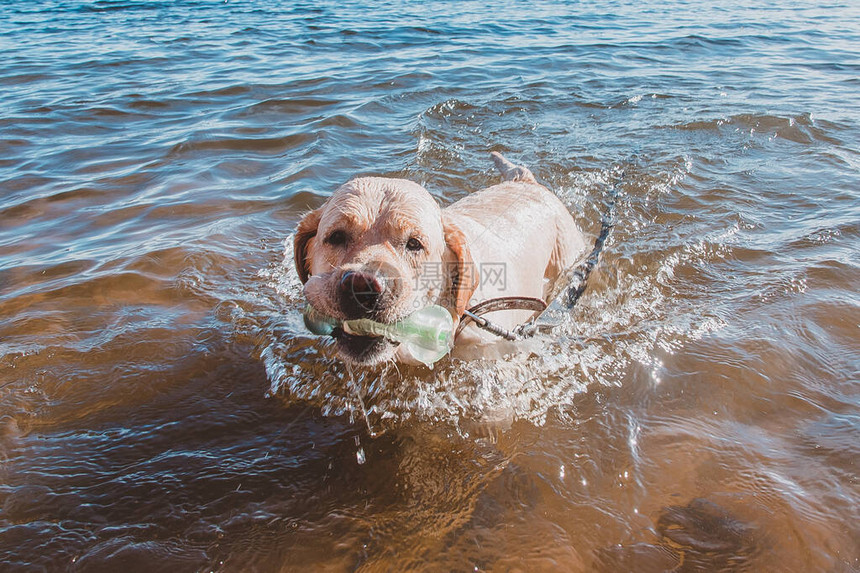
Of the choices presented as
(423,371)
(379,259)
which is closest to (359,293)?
(379,259)

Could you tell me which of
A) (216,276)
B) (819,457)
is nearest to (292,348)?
(216,276)

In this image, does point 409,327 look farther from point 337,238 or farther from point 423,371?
point 423,371

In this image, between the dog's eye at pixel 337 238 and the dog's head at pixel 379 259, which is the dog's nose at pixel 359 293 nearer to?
the dog's head at pixel 379 259

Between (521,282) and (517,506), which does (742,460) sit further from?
(521,282)

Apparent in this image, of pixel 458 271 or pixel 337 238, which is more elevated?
pixel 337 238

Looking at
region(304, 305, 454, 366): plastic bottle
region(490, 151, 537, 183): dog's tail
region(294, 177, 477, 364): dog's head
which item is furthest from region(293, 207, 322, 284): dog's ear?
region(490, 151, 537, 183): dog's tail

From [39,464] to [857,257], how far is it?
6242 millimetres

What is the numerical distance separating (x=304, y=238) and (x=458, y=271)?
956 mm

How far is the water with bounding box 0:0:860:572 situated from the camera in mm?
2762

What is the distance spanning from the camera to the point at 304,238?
11.5 feet

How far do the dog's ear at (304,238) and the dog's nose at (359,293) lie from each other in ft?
2.69

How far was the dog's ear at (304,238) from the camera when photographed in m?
3.42

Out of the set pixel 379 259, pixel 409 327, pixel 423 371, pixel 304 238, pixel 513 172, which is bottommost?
pixel 423 371

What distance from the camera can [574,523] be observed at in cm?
279
